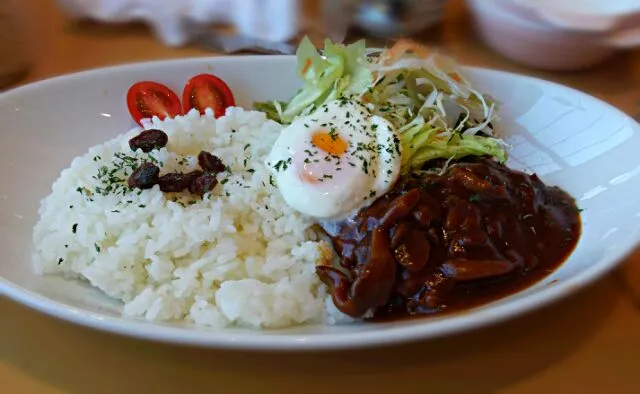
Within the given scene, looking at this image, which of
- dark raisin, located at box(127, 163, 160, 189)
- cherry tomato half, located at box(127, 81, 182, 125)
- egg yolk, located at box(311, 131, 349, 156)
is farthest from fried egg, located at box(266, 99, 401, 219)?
cherry tomato half, located at box(127, 81, 182, 125)

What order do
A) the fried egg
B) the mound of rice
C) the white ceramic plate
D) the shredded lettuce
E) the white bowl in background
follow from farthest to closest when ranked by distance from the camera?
1. the white bowl in background
2. the shredded lettuce
3. the fried egg
4. the mound of rice
5. the white ceramic plate

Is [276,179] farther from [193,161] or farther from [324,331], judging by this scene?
[324,331]

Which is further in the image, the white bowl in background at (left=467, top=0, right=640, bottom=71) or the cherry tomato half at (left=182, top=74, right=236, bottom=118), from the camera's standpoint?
the white bowl in background at (left=467, top=0, right=640, bottom=71)

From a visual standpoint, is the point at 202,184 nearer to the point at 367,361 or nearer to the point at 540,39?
the point at 367,361

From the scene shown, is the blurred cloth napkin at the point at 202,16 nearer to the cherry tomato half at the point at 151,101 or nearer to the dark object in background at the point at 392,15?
the dark object in background at the point at 392,15

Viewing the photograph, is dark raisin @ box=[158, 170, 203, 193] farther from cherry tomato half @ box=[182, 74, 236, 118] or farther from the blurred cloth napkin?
the blurred cloth napkin

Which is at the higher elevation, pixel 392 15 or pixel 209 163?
pixel 392 15

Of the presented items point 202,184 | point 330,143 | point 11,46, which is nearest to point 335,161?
point 330,143

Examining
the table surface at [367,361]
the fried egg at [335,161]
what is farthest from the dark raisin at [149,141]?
the table surface at [367,361]
